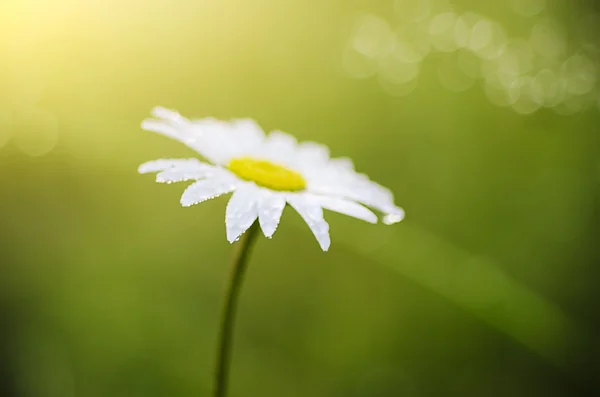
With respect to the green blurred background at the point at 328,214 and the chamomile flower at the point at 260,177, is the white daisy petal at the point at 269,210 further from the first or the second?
the green blurred background at the point at 328,214

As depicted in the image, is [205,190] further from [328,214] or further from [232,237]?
[328,214]

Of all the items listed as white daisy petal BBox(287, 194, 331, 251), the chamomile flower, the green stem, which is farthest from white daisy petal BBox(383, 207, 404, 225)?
the green stem

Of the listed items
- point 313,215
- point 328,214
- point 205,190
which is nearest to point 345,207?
point 313,215

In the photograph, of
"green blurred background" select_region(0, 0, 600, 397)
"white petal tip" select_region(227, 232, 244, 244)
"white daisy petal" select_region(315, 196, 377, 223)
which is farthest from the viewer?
"green blurred background" select_region(0, 0, 600, 397)

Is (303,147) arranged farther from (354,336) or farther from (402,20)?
(402,20)

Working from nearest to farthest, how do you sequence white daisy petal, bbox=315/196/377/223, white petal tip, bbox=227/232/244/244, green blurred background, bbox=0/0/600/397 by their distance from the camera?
white petal tip, bbox=227/232/244/244
white daisy petal, bbox=315/196/377/223
green blurred background, bbox=0/0/600/397

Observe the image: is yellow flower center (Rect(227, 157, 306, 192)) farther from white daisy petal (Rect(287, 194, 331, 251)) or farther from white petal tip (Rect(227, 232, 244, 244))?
white petal tip (Rect(227, 232, 244, 244))

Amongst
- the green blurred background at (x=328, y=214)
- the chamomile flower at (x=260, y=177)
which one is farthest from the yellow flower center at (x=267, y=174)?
the green blurred background at (x=328, y=214)

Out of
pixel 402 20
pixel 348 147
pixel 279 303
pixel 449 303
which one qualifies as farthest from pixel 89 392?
pixel 402 20
